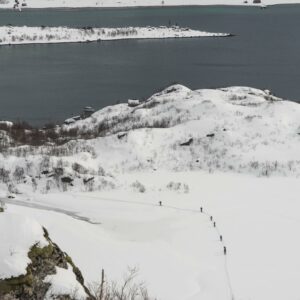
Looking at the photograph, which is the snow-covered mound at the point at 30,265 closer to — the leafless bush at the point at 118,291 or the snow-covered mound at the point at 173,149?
the leafless bush at the point at 118,291

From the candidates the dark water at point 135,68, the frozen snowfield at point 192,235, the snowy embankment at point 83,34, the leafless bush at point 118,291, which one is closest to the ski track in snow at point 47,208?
the frozen snowfield at point 192,235

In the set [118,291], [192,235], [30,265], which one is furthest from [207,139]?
[30,265]

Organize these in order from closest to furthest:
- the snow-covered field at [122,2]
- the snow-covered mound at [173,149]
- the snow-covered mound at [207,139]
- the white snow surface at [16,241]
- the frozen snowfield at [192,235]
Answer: the white snow surface at [16,241]
the frozen snowfield at [192,235]
the snow-covered mound at [173,149]
the snow-covered mound at [207,139]
the snow-covered field at [122,2]

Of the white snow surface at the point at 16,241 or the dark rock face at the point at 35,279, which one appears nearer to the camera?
the dark rock face at the point at 35,279

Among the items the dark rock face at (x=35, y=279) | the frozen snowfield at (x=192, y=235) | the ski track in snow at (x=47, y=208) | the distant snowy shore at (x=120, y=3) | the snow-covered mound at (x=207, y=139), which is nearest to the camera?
the dark rock face at (x=35, y=279)

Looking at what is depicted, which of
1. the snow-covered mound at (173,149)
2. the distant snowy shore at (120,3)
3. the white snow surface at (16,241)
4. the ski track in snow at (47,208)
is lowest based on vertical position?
the ski track in snow at (47,208)

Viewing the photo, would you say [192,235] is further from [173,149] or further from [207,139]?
[207,139]

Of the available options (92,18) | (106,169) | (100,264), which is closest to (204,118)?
(106,169)
